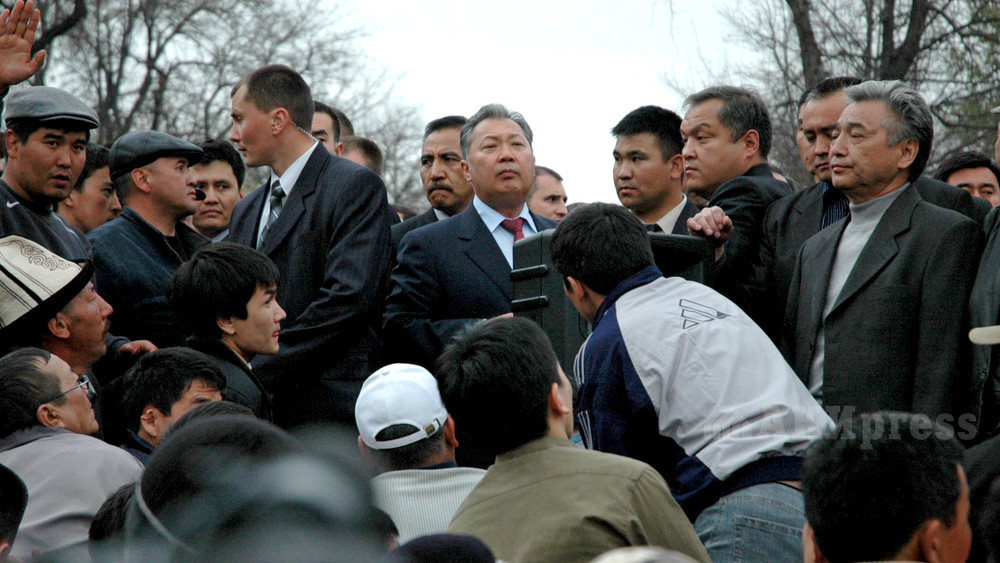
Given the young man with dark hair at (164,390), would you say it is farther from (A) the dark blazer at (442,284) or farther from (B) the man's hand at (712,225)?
(B) the man's hand at (712,225)

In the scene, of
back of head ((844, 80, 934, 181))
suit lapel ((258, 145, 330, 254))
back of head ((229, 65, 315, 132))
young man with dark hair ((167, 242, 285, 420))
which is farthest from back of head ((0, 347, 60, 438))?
back of head ((844, 80, 934, 181))

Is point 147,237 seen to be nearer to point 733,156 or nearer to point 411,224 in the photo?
point 411,224

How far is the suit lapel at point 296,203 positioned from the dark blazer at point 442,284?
0.50m

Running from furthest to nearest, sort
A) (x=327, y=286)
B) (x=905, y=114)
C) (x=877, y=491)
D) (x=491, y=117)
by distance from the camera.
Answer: (x=491, y=117)
(x=327, y=286)
(x=905, y=114)
(x=877, y=491)

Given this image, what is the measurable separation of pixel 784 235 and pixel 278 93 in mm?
2452

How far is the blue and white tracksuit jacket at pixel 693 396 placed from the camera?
335 cm

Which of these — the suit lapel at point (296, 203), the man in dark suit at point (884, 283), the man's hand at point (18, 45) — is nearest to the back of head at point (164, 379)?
the suit lapel at point (296, 203)

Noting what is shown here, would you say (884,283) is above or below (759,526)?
above

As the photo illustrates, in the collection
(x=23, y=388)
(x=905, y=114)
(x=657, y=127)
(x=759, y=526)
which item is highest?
(x=905, y=114)

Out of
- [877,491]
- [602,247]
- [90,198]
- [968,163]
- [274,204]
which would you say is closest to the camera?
[877,491]

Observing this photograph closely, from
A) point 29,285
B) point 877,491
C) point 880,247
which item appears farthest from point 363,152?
point 877,491

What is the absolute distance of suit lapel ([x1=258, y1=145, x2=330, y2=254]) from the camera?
514cm

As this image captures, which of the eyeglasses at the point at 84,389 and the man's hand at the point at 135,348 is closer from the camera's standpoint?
the eyeglasses at the point at 84,389

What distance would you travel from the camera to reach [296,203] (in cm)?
519
